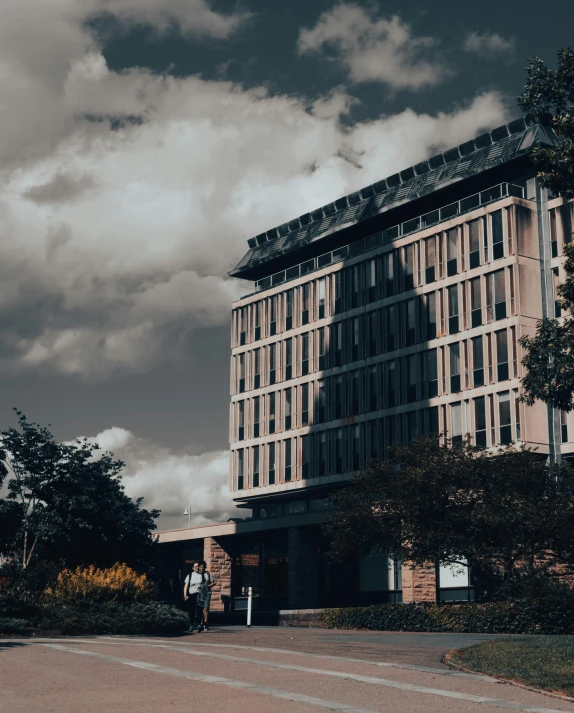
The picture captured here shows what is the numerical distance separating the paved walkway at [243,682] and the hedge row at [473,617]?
1052 centimetres

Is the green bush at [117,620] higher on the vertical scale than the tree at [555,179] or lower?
lower

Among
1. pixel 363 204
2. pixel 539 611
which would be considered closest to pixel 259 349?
pixel 363 204

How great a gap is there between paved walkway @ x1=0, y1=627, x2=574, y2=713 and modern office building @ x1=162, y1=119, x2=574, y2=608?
28091 mm

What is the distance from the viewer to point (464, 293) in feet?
190

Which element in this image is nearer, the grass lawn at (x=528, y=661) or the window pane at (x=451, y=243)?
the grass lawn at (x=528, y=661)

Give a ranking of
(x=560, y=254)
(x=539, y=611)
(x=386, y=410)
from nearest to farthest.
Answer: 1. (x=539, y=611)
2. (x=560, y=254)
3. (x=386, y=410)

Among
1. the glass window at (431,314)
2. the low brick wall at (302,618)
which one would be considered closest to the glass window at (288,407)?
the glass window at (431,314)

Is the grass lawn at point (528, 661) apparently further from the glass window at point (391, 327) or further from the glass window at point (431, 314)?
the glass window at point (391, 327)

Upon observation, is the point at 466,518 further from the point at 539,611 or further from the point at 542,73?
the point at 542,73

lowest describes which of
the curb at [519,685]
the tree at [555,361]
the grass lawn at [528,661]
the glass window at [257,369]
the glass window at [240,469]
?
the curb at [519,685]

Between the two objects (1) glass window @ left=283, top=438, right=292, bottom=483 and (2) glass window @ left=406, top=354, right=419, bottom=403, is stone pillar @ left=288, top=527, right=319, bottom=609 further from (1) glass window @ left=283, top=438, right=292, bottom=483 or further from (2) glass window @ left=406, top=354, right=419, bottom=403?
(1) glass window @ left=283, top=438, right=292, bottom=483

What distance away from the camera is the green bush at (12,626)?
21.9 metres

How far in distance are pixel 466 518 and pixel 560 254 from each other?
2821 centimetres

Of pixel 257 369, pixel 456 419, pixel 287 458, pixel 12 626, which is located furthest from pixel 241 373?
pixel 12 626
